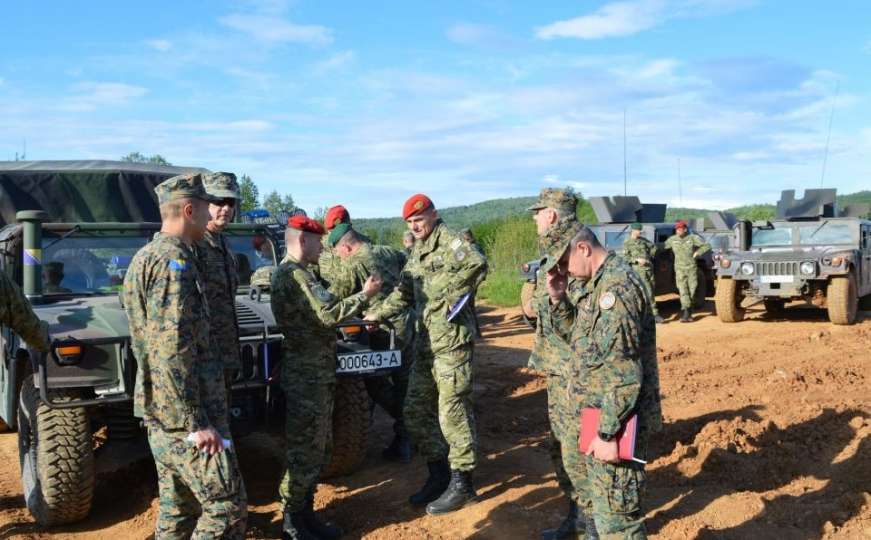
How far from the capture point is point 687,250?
12.6 m

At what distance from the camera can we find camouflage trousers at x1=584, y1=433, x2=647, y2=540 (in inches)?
117

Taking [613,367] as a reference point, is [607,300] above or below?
above

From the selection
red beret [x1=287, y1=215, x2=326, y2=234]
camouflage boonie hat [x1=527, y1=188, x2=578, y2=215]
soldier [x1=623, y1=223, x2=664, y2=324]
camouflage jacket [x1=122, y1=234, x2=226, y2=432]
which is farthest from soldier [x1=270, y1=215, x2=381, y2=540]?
soldier [x1=623, y1=223, x2=664, y2=324]

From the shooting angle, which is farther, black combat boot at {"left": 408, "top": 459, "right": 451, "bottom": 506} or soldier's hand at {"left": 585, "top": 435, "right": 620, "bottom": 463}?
black combat boot at {"left": 408, "top": 459, "right": 451, "bottom": 506}

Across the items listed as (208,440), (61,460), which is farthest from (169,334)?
(61,460)

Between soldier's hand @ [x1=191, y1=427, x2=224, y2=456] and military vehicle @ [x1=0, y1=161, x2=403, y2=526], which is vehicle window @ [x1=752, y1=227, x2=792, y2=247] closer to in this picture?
military vehicle @ [x1=0, y1=161, x2=403, y2=526]

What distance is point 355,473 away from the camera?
5191mm

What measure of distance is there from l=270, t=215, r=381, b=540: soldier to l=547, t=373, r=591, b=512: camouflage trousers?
1031 millimetres

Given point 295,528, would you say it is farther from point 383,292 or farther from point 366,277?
point 383,292

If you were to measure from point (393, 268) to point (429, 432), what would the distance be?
5.23 ft

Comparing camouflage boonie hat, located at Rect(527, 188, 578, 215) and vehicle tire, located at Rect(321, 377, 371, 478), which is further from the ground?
camouflage boonie hat, located at Rect(527, 188, 578, 215)

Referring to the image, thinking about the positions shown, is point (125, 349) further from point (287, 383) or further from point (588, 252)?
point (588, 252)

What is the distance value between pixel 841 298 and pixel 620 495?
935cm

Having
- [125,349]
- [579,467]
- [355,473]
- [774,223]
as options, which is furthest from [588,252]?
[774,223]
